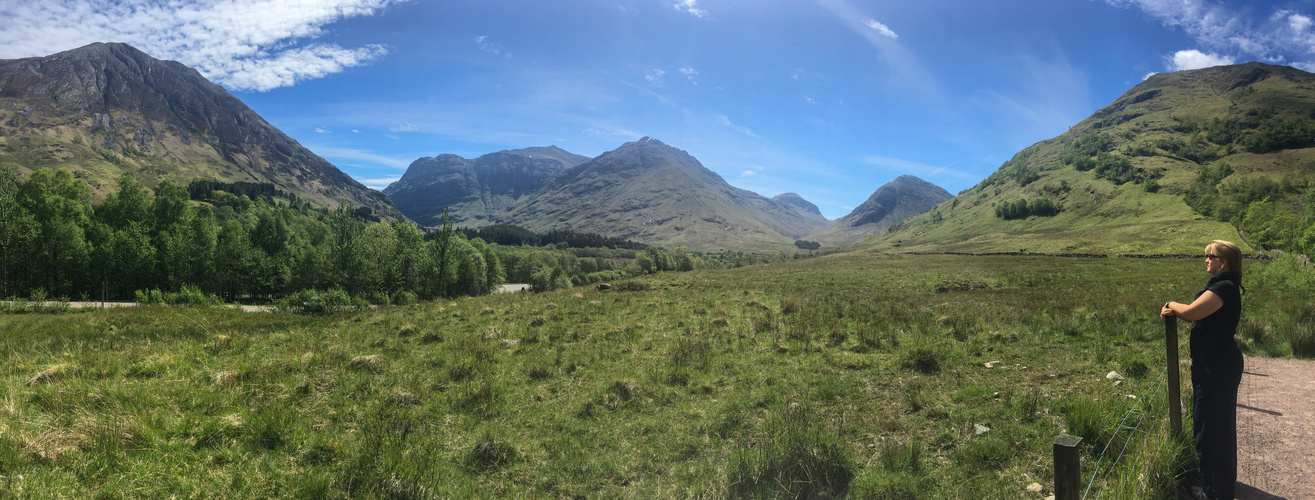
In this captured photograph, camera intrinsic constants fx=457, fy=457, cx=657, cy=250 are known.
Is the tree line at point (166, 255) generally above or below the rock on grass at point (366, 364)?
above

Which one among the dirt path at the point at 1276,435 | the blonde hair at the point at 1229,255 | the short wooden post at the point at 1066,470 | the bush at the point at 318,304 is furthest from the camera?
the bush at the point at 318,304

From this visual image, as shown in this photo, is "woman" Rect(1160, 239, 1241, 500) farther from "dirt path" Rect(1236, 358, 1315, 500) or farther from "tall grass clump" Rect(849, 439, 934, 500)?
"tall grass clump" Rect(849, 439, 934, 500)

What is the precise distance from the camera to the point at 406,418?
9.26 metres

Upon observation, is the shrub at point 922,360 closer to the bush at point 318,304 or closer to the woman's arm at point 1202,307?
the woman's arm at point 1202,307

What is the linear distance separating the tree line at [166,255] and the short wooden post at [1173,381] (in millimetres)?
63520

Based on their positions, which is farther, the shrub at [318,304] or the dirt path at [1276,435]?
the shrub at [318,304]

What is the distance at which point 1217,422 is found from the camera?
5.20m

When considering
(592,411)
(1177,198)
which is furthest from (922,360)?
(1177,198)

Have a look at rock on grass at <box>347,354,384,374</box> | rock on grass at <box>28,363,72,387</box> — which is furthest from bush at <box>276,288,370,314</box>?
rock on grass at <box>28,363,72,387</box>

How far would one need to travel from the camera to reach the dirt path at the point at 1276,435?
550 centimetres

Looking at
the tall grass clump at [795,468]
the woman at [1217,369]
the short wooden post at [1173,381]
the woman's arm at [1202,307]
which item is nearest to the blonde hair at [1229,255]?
the woman at [1217,369]

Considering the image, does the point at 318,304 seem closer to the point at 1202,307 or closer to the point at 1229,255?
the point at 1202,307

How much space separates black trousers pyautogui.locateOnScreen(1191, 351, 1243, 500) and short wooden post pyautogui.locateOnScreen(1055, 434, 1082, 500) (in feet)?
10.0

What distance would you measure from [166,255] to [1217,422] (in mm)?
86457
